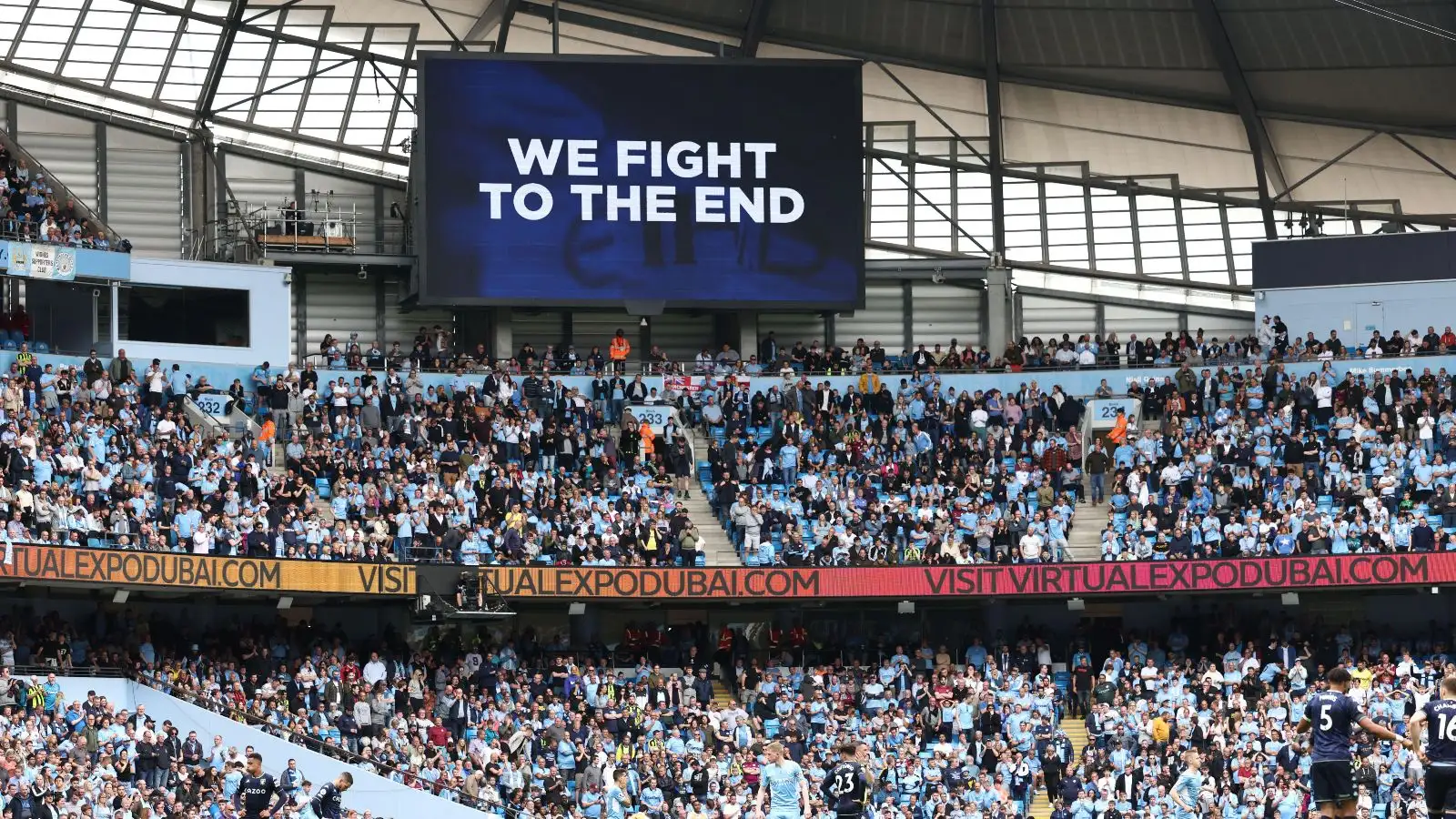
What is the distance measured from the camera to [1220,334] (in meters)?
55.0

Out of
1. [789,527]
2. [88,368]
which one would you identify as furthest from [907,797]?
[88,368]

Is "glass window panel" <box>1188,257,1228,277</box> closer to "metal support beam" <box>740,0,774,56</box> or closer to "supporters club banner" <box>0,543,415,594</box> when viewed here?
"metal support beam" <box>740,0,774,56</box>

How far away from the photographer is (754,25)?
5375cm

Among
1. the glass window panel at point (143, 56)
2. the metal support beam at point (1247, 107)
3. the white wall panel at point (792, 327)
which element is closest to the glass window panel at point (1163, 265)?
the metal support beam at point (1247, 107)

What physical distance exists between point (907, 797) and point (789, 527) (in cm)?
859

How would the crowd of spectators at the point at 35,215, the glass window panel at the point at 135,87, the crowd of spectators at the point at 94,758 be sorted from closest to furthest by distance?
the crowd of spectators at the point at 94,758
the crowd of spectators at the point at 35,215
the glass window panel at the point at 135,87

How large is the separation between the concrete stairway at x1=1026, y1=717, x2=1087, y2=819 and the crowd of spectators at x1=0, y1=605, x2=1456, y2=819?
0.12 meters

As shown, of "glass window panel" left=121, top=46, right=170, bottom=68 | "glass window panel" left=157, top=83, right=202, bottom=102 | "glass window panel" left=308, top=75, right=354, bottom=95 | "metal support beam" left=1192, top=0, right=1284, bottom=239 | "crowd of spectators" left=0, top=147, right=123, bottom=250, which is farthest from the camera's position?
"glass window panel" left=308, top=75, right=354, bottom=95

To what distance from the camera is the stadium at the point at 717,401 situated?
1512 inches

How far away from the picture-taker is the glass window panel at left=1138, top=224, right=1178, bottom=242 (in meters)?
55.0

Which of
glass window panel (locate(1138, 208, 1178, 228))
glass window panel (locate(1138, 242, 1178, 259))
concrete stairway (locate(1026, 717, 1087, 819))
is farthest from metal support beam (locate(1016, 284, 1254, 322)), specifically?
concrete stairway (locate(1026, 717, 1087, 819))

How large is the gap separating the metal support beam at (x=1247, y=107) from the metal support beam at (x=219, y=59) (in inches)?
832

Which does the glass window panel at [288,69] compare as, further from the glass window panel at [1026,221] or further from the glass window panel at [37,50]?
the glass window panel at [1026,221]

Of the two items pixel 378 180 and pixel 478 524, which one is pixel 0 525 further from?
pixel 378 180
